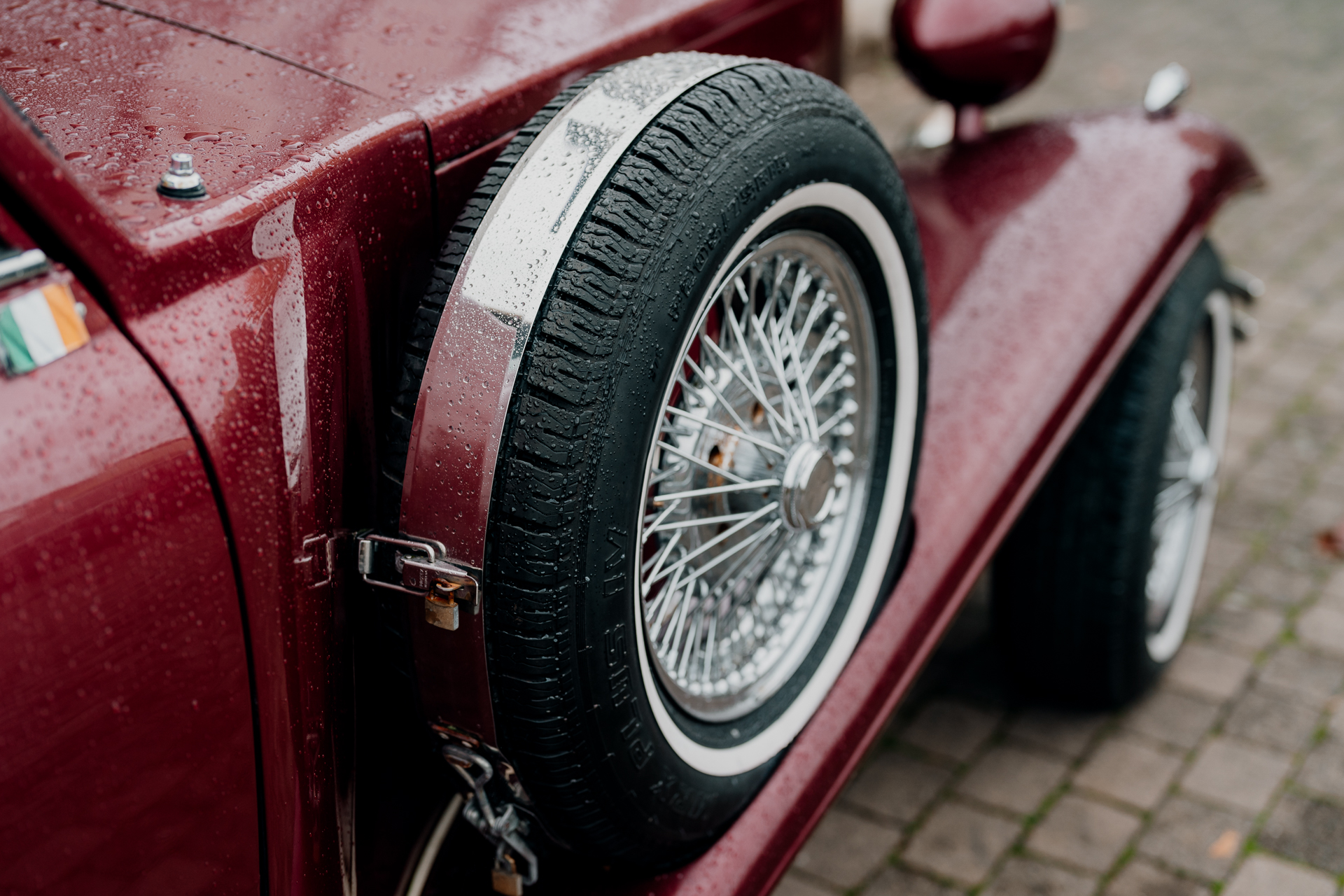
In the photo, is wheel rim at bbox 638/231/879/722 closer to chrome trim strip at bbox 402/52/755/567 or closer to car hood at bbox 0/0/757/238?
chrome trim strip at bbox 402/52/755/567

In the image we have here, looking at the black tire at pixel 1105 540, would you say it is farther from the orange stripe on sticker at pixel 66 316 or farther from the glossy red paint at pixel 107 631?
the orange stripe on sticker at pixel 66 316

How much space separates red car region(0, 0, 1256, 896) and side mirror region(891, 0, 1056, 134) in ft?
→ 2.04

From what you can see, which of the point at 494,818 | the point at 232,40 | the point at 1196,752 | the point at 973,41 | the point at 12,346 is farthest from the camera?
the point at 1196,752

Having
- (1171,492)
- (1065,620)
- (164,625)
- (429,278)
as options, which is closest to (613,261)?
(429,278)

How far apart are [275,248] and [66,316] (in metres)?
0.21

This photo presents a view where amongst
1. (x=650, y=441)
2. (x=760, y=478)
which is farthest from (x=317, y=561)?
(x=760, y=478)

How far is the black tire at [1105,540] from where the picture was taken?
2.49 meters

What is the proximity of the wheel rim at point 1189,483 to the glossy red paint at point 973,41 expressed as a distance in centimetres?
73

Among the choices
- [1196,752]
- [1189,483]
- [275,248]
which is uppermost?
[275,248]

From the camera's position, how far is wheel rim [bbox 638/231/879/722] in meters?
1.56

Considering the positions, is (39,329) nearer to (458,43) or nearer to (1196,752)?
(458,43)

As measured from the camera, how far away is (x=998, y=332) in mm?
2129

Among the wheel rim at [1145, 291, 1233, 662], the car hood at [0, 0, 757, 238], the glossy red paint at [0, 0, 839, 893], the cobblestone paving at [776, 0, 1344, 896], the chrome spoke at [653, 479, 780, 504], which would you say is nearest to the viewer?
the glossy red paint at [0, 0, 839, 893]

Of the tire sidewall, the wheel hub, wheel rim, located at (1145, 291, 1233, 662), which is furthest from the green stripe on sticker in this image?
wheel rim, located at (1145, 291, 1233, 662)
